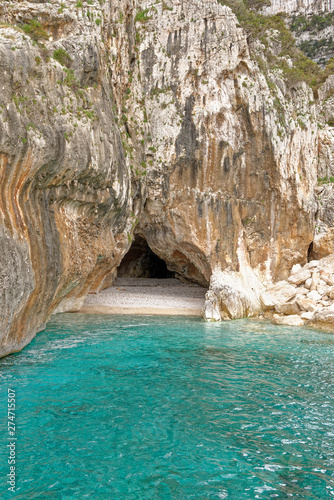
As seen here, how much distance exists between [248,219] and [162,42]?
42.5 feet

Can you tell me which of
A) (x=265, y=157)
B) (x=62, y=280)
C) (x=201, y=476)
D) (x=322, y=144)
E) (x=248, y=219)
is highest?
(x=322, y=144)

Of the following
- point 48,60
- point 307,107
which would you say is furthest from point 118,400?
point 307,107

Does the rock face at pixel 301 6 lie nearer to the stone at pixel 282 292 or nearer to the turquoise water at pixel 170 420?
the stone at pixel 282 292

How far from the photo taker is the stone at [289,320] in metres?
19.1

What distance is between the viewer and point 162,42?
76.0ft

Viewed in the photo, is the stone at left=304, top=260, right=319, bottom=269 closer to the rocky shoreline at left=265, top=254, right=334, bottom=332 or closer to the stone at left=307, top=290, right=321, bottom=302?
the rocky shoreline at left=265, top=254, right=334, bottom=332

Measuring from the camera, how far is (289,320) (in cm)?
1927

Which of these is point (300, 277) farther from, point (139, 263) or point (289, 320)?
point (139, 263)

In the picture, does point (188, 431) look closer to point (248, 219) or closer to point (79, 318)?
point (79, 318)

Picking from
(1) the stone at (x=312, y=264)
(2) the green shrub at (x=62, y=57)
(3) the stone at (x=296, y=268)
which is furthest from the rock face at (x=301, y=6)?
(2) the green shrub at (x=62, y=57)

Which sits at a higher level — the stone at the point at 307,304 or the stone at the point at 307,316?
the stone at the point at 307,304

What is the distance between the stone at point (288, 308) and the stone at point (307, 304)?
25 cm

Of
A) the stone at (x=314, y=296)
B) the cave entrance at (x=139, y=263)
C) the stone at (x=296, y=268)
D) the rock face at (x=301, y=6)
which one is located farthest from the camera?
the rock face at (x=301, y=6)

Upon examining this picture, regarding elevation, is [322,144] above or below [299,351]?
above
